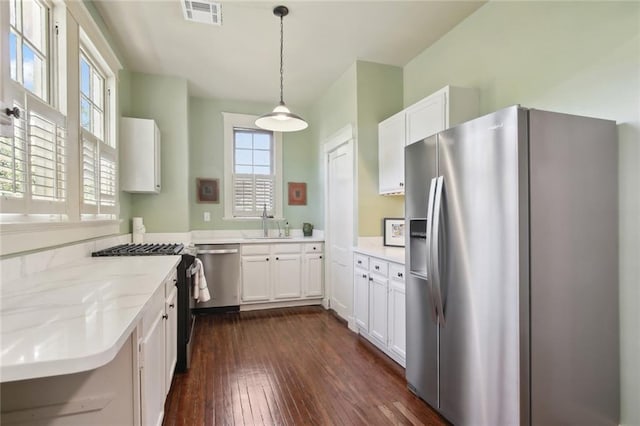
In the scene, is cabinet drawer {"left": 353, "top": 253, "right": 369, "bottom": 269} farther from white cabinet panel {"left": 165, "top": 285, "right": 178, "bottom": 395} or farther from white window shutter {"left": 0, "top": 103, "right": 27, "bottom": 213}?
white window shutter {"left": 0, "top": 103, "right": 27, "bottom": 213}

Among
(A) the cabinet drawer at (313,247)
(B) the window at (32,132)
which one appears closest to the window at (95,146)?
(B) the window at (32,132)

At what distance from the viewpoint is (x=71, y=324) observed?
0.96m

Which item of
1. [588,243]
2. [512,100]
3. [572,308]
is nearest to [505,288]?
[572,308]

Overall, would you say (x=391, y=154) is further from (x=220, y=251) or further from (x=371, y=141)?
(x=220, y=251)

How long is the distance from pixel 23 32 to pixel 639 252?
11.2 feet

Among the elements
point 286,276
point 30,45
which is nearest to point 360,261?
point 286,276

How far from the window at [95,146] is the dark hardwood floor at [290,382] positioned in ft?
4.90

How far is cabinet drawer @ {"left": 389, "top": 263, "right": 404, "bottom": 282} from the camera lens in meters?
2.60

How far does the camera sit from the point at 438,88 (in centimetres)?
314

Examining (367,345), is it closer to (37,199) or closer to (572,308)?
(572,308)

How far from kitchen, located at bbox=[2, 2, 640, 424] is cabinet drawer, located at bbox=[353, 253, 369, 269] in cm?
25

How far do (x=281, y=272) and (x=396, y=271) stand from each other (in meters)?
2.02

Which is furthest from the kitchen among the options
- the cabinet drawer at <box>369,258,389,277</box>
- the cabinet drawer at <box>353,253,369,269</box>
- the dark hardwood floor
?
the dark hardwood floor

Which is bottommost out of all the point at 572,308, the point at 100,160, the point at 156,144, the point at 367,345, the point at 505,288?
the point at 367,345
